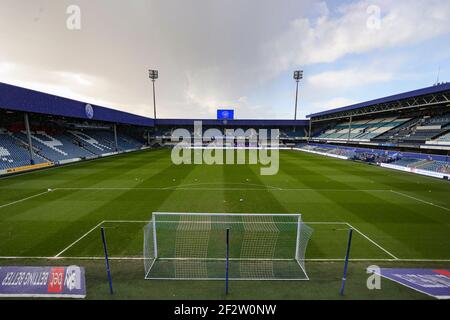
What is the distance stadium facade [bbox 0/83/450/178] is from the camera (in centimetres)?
2374

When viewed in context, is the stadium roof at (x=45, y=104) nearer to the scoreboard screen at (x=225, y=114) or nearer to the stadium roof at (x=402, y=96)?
the scoreboard screen at (x=225, y=114)

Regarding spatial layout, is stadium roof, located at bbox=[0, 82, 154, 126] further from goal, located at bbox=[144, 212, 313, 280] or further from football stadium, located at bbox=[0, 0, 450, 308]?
goal, located at bbox=[144, 212, 313, 280]

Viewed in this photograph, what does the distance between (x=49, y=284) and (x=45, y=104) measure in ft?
89.5

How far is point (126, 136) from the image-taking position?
2264 inches

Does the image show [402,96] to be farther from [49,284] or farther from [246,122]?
[49,284]

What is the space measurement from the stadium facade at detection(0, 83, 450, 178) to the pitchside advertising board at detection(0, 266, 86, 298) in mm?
22836

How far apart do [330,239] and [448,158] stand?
86.2 ft

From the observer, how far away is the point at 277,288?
19.7 feet

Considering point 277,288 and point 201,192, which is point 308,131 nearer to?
point 201,192

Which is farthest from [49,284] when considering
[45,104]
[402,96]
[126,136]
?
[126,136]

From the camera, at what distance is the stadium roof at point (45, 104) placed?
794 inches

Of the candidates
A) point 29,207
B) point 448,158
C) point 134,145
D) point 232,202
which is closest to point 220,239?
point 232,202

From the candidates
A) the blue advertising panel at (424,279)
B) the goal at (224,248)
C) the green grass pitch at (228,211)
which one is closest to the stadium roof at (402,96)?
the green grass pitch at (228,211)
